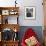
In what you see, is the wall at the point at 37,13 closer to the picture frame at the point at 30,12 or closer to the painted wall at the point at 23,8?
the painted wall at the point at 23,8

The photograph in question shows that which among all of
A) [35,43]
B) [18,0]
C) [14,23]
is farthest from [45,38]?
[18,0]

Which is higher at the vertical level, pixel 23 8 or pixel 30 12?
pixel 23 8

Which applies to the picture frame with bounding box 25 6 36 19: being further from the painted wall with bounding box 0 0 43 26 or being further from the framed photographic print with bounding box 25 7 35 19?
the painted wall with bounding box 0 0 43 26

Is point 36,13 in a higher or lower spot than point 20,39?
higher

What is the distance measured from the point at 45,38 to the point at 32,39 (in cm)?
46

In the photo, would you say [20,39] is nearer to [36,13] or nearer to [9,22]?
[9,22]

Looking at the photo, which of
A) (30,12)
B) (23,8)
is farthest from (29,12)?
(23,8)

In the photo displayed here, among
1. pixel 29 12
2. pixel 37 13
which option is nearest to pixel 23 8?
pixel 29 12

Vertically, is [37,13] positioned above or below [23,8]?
below

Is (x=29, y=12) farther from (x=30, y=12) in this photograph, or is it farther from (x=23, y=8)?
Result: (x=23, y=8)

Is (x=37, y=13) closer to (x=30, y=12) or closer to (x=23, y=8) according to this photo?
(x=30, y=12)

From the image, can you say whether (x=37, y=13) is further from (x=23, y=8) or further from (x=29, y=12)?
(x=23, y=8)

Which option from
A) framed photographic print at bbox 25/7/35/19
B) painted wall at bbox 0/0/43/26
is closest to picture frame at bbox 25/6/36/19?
framed photographic print at bbox 25/7/35/19

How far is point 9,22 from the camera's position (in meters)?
5.93
